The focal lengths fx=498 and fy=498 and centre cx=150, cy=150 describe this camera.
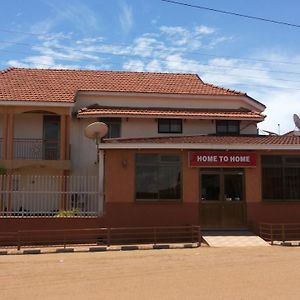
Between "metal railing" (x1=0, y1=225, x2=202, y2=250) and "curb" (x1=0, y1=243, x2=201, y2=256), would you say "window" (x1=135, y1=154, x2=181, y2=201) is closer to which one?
"metal railing" (x1=0, y1=225, x2=202, y2=250)

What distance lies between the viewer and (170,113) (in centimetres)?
2352

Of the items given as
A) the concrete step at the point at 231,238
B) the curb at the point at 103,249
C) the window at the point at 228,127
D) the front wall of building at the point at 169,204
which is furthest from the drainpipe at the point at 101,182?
the window at the point at 228,127

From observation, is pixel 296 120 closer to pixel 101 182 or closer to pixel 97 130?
pixel 97 130

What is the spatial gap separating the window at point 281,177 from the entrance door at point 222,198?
955mm

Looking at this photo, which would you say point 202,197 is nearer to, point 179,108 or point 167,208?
point 167,208

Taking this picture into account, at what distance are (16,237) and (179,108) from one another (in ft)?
37.1

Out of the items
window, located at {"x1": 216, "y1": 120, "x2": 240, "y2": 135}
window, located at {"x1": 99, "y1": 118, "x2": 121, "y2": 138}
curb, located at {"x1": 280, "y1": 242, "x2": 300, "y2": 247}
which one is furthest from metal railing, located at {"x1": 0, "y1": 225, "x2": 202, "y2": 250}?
window, located at {"x1": 216, "y1": 120, "x2": 240, "y2": 135}

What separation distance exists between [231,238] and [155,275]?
7.40 metres

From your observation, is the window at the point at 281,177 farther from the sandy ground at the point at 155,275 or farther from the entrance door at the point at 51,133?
the entrance door at the point at 51,133

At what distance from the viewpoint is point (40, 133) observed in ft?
79.0

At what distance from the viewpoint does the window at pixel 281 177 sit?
747 inches

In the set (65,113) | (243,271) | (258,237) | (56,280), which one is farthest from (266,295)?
(65,113)

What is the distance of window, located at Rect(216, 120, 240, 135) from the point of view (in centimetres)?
2433

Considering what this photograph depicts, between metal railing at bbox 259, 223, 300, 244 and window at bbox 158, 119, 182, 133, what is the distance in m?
7.56
